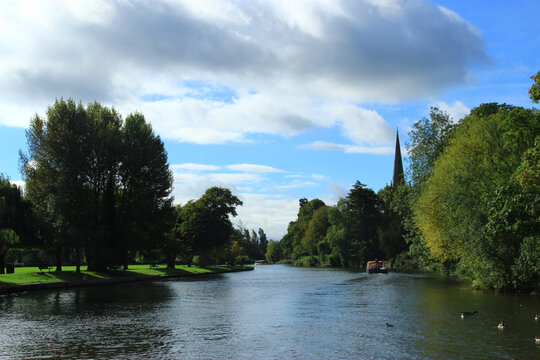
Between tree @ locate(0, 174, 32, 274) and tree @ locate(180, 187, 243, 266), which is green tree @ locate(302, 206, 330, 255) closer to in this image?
tree @ locate(180, 187, 243, 266)

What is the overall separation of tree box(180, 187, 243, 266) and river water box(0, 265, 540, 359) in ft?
180

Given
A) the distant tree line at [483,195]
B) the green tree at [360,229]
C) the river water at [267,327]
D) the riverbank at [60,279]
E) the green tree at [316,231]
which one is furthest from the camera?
the green tree at [316,231]

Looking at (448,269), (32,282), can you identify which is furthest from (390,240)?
(32,282)

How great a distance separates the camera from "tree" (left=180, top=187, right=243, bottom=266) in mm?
95062

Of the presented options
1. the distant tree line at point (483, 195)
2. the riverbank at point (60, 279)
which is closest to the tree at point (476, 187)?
the distant tree line at point (483, 195)

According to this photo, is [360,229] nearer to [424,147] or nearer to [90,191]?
[424,147]

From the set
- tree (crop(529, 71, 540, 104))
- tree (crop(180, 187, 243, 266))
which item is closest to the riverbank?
tree (crop(180, 187, 243, 266))

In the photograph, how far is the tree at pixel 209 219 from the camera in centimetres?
9506

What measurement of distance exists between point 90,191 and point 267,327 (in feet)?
132

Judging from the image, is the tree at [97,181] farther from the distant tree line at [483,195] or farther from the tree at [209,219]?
the distant tree line at [483,195]

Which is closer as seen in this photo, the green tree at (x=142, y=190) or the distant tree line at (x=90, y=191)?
the distant tree line at (x=90, y=191)

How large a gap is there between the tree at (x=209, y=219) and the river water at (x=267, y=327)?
54882mm

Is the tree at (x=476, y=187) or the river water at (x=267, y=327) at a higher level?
the tree at (x=476, y=187)

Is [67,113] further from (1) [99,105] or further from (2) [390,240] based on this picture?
(2) [390,240]
